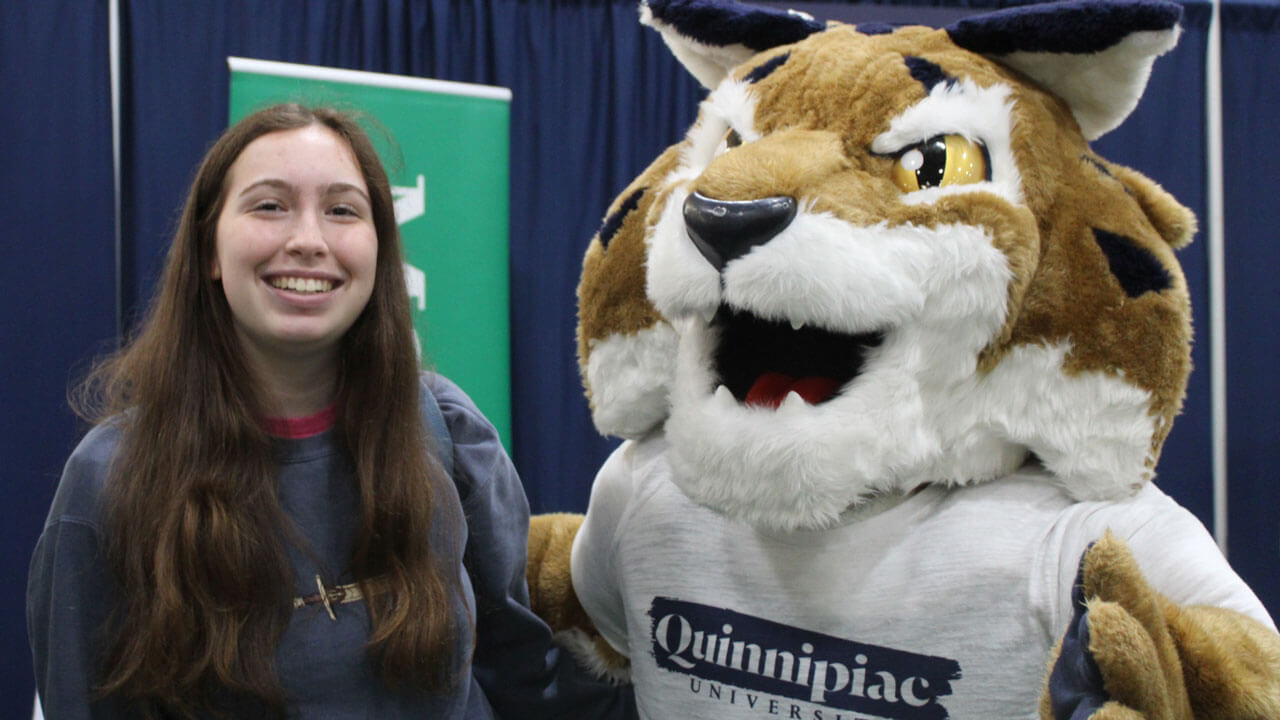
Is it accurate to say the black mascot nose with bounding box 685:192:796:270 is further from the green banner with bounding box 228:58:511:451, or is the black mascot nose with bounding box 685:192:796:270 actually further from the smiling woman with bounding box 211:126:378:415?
the green banner with bounding box 228:58:511:451

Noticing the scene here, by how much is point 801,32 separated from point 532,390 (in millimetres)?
1601

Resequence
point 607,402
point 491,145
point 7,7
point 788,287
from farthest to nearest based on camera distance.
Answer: point 7,7
point 491,145
point 607,402
point 788,287

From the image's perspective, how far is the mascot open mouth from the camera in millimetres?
Result: 1018

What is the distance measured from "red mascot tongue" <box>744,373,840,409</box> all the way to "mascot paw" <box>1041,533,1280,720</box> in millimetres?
310

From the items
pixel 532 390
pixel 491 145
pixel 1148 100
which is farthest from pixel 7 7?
pixel 1148 100

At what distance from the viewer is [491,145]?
220 cm

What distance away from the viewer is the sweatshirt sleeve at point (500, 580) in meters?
1.23

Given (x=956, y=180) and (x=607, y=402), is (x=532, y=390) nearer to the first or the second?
(x=607, y=402)

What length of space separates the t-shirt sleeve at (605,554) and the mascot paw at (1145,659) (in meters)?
0.60

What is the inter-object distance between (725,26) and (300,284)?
606 millimetres

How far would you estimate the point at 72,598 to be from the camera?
38.7 inches

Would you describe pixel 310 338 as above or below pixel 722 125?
below

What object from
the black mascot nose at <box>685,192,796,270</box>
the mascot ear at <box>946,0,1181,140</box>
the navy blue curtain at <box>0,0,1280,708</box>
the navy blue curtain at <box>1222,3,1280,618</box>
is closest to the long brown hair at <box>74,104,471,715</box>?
the black mascot nose at <box>685,192,796,270</box>

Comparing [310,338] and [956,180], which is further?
[310,338]
